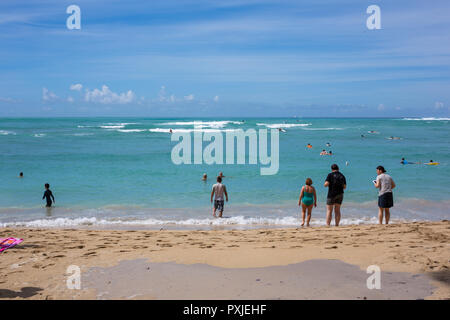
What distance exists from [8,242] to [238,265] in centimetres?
513

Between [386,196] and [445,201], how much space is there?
703cm

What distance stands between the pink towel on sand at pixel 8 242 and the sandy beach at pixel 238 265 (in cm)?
21

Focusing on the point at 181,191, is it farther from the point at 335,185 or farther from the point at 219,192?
the point at 335,185

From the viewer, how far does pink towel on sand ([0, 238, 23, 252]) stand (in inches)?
300

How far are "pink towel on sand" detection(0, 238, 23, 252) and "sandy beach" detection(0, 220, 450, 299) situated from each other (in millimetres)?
207

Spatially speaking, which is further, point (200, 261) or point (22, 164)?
point (22, 164)

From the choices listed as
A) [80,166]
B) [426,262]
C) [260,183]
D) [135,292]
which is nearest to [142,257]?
[135,292]

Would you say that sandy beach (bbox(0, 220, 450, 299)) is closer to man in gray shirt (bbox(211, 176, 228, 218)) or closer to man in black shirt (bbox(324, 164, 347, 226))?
man in black shirt (bbox(324, 164, 347, 226))

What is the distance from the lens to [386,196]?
31.9 feet

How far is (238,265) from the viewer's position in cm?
614

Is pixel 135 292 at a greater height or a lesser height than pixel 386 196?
lesser

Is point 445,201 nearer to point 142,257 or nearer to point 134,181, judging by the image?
point 142,257

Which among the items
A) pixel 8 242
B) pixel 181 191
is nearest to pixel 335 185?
pixel 8 242

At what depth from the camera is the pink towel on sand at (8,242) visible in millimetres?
7617
